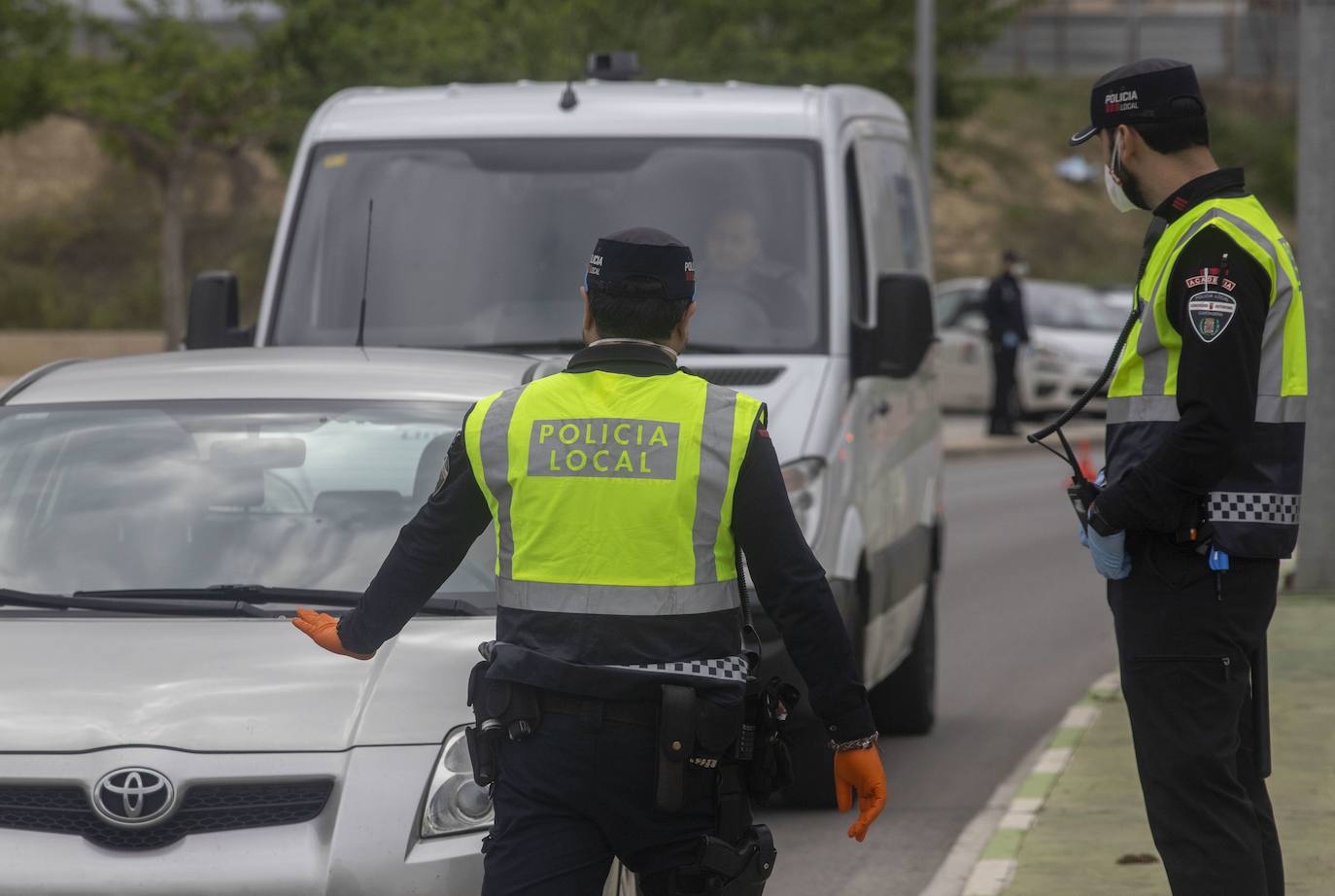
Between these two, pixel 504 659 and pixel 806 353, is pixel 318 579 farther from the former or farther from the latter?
pixel 806 353

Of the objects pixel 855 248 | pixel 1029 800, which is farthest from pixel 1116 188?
pixel 855 248

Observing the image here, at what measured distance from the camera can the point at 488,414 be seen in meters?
3.77

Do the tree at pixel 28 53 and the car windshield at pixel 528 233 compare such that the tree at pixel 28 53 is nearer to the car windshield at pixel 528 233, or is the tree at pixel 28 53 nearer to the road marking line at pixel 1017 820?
the car windshield at pixel 528 233

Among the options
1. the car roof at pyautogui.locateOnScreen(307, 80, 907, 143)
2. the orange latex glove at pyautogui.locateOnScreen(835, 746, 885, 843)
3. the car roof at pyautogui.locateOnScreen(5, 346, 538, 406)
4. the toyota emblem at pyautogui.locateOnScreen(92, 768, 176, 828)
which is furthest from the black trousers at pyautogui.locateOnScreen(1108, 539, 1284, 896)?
the car roof at pyautogui.locateOnScreen(307, 80, 907, 143)

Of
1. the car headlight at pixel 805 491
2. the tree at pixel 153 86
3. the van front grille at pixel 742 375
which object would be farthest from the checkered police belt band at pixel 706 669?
the tree at pixel 153 86

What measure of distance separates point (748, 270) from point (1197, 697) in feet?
12.2

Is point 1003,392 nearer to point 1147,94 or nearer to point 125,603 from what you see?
point 125,603

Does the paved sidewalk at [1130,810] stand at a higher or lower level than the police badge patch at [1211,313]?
lower

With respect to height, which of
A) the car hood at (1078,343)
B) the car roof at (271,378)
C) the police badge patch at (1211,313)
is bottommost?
the car hood at (1078,343)

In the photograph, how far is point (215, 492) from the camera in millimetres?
5527

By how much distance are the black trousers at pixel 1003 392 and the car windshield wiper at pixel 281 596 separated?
20.0m

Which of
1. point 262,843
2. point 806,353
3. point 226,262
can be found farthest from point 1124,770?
point 226,262

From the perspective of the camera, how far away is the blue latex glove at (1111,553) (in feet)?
14.0

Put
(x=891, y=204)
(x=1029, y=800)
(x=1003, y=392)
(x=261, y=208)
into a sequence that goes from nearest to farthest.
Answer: (x=1029, y=800) < (x=891, y=204) < (x=1003, y=392) < (x=261, y=208)
